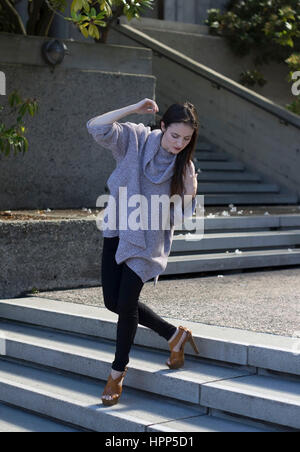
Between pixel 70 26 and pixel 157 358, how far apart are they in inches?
327

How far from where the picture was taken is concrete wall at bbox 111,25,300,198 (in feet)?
35.9

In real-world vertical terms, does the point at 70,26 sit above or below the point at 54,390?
above

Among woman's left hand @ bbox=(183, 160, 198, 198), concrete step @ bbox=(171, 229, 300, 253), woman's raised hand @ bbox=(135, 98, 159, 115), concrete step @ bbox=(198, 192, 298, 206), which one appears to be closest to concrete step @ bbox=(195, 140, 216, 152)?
concrete step @ bbox=(198, 192, 298, 206)

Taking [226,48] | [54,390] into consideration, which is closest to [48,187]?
[54,390]

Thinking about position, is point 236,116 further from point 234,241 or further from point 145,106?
point 145,106

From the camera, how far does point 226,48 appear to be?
14273 mm

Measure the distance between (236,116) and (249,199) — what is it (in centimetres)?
159

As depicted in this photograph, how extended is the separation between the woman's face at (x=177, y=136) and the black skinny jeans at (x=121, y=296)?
567 mm

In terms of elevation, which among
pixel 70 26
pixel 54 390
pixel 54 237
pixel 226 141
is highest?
pixel 70 26

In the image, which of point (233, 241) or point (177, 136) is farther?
point (233, 241)

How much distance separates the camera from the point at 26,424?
4723mm

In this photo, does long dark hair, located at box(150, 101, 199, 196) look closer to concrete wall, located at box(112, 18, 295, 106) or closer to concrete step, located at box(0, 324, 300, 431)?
concrete step, located at box(0, 324, 300, 431)

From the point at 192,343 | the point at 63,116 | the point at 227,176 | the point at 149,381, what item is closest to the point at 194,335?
the point at 192,343

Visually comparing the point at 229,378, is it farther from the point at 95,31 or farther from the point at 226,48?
the point at 226,48
